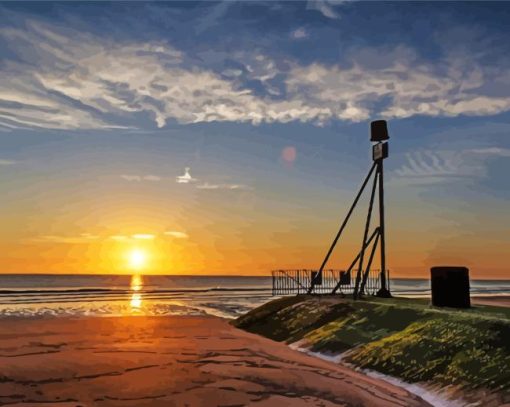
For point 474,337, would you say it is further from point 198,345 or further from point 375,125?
point 375,125

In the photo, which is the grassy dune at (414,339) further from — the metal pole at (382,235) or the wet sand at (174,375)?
the metal pole at (382,235)

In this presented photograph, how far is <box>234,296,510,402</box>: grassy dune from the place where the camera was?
11773mm

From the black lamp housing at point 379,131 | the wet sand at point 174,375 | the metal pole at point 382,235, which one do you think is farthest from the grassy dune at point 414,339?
the black lamp housing at point 379,131

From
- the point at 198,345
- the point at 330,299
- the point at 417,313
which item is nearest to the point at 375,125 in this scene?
the point at 330,299

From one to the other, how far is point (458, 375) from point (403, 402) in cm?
161

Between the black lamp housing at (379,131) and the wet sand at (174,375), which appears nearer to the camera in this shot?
the wet sand at (174,375)

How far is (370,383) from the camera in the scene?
1301 centimetres

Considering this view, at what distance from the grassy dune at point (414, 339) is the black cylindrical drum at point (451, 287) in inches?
36.9

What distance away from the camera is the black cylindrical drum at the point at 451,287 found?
731 inches

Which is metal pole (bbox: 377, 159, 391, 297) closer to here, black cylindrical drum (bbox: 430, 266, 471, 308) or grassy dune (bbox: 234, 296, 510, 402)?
grassy dune (bbox: 234, 296, 510, 402)

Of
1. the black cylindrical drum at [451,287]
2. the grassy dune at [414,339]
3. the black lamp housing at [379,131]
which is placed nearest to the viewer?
the grassy dune at [414,339]

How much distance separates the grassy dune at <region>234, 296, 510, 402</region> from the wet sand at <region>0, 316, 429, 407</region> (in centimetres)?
89

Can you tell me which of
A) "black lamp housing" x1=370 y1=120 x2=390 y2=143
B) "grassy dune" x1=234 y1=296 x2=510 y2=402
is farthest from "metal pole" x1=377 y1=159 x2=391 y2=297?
"grassy dune" x1=234 y1=296 x2=510 y2=402

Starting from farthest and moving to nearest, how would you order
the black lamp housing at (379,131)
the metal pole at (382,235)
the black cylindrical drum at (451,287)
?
the black lamp housing at (379,131), the metal pole at (382,235), the black cylindrical drum at (451,287)
